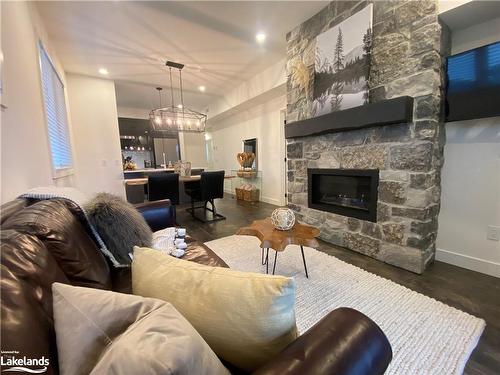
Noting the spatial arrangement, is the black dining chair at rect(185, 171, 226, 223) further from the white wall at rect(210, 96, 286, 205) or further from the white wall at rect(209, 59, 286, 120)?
the white wall at rect(209, 59, 286, 120)

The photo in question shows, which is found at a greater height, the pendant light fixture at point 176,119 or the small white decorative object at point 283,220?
the pendant light fixture at point 176,119

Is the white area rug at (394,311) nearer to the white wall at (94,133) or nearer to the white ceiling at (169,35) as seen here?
the white ceiling at (169,35)

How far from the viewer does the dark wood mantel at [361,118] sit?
6.44 feet

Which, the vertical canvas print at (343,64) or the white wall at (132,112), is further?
the white wall at (132,112)

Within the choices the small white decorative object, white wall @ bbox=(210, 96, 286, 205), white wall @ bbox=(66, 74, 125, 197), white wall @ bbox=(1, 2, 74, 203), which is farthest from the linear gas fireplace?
white wall @ bbox=(66, 74, 125, 197)

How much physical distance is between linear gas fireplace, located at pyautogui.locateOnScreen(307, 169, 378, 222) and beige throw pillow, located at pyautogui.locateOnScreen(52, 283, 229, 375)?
2341 millimetres

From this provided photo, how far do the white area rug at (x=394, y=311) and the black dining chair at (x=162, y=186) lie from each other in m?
1.87

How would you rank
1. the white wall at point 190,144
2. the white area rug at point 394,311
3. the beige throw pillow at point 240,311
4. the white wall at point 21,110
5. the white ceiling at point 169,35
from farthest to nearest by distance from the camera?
the white wall at point 190,144 → the white ceiling at point 169,35 → the white wall at point 21,110 → the white area rug at point 394,311 → the beige throw pillow at point 240,311

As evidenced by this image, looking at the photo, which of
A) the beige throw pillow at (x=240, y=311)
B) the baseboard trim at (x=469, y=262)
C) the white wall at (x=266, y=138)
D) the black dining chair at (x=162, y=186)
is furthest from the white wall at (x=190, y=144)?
the beige throw pillow at (x=240, y=311)

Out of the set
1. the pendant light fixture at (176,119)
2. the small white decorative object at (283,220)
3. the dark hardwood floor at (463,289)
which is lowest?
the dark hardwood floor at (463,289)

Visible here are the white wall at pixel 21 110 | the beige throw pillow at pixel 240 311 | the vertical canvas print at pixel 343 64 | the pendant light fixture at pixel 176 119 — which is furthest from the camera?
the pendant light fixture at pixel 176 119

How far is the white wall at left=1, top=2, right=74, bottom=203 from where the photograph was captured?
1.35 meters

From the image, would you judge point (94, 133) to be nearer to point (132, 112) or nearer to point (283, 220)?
point (132, 112)

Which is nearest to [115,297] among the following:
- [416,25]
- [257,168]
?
[416,25]
